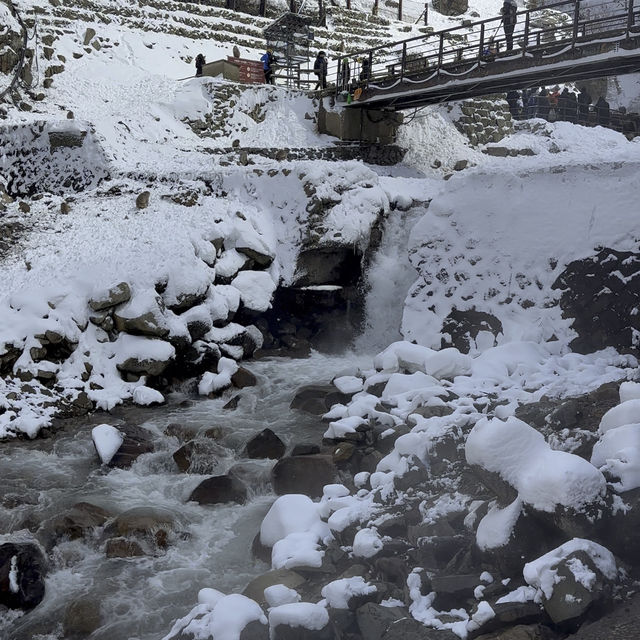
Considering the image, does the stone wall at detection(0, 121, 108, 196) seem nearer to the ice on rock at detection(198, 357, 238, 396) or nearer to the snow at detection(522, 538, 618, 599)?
the ice on rock at detection(198, 357, 238, 396)

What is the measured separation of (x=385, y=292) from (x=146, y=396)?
623 cm

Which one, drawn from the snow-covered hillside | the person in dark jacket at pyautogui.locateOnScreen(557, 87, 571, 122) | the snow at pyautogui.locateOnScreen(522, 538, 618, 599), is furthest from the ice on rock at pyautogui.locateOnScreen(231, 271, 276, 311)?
the person in dark jacket at pyautogui.locateOnScreen(557, 87, 571, 122)

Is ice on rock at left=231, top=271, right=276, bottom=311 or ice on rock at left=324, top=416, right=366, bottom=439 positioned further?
ice on rock at left=231, top=271, right=276, bottom=311

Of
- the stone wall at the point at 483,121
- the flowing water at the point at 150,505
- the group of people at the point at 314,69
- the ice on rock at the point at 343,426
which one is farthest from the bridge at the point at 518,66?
the ice on rock at the point at 343,426

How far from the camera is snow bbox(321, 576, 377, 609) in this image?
543 centimetres

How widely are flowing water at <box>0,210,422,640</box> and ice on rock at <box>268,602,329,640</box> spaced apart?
135 centimetres

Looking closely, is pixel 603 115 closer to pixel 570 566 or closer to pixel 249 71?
pixel 249 71

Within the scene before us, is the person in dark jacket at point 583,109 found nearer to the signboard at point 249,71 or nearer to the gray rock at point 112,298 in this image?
the signboard at point 249,71

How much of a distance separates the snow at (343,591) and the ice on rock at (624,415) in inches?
114

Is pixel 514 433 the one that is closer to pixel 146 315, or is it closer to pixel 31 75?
pixel 146 315

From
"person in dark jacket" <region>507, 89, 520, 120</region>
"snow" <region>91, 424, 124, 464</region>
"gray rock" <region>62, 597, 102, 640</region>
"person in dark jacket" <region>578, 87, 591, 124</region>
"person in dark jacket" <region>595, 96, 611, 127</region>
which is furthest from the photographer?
"person in dark jacket" <region>507, 89, 520, 120</region>

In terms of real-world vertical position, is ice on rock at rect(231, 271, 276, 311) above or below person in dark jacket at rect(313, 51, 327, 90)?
below

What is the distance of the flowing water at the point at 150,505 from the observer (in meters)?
6.26

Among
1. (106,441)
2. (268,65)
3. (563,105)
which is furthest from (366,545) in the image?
(563,105)
